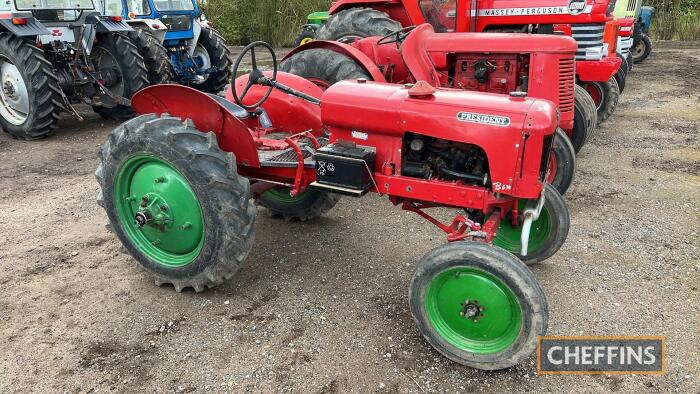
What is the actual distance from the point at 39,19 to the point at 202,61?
276cm

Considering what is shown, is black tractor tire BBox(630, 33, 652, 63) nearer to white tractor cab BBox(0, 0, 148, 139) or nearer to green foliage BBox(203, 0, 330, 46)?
green foliage BBox(203, 0, 330, 46)

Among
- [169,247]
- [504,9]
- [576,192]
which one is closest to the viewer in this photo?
[169,247]

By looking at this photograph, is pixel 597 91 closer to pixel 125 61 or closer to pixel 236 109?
pixel 236 109

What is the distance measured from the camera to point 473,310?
2.40 meters

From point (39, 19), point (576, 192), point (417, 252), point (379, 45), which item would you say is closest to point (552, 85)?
point (576, 192)

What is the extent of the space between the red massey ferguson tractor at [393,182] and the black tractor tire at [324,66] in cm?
93

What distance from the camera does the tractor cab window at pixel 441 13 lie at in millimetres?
5809

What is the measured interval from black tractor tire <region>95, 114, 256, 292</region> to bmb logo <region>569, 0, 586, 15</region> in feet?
14.3

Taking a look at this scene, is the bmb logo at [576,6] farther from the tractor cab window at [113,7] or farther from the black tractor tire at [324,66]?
the tractor cab window at [113,7]

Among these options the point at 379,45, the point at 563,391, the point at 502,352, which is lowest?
the point at 563,391

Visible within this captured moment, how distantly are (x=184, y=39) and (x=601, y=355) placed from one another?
8.39 metres

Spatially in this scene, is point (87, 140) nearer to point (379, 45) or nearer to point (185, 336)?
point (379, 45)

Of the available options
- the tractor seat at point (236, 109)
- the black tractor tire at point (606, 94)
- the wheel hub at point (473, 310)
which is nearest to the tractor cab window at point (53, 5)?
the tractor seat at point (236, 109)

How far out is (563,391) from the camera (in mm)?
Result: 2355
